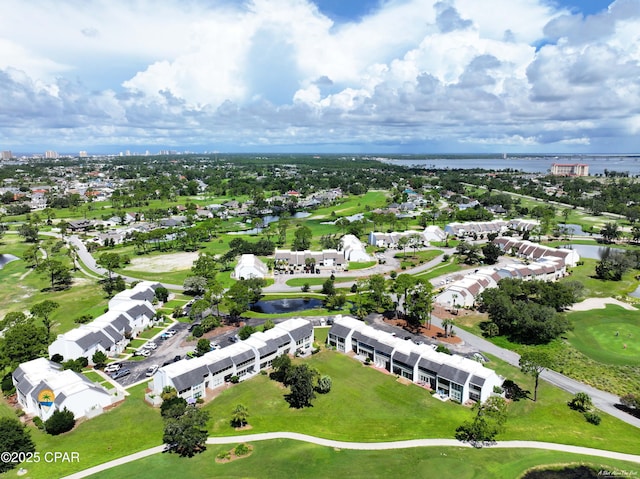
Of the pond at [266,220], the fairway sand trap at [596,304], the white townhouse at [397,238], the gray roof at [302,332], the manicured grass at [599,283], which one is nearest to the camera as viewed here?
the gray roof at [302,332]

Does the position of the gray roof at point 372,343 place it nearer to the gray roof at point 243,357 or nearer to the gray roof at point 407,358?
the gray roof at point 407,358

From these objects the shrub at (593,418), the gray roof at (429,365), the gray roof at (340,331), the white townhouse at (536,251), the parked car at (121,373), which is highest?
the white townhouse at (536,251)

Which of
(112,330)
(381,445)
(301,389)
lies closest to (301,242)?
(112,330)

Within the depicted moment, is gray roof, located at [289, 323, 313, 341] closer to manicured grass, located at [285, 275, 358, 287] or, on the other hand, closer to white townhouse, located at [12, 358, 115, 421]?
white townhouse, located at [12, 358, 115, 421]

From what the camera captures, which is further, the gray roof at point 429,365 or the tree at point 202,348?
the tree at point 202,348

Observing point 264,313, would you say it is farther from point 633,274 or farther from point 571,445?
point 633,274

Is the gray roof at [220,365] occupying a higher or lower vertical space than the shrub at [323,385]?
higher

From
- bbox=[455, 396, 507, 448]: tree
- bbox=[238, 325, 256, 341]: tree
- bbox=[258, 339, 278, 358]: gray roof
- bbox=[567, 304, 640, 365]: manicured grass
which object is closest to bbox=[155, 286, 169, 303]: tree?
bbox=[238, 325, 256, 341]: tree

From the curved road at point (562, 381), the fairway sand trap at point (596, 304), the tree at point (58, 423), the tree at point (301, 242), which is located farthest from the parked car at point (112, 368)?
the fairway sand trap at point (596, 304)

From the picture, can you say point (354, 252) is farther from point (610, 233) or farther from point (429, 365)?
point (610, 233)
